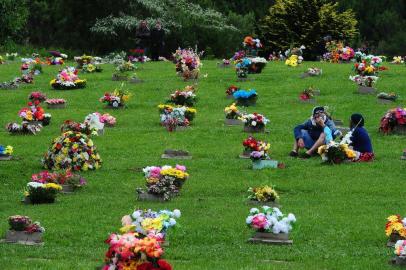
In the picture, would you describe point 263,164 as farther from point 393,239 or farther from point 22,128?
point 22,128

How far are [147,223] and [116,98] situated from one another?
2204 cm

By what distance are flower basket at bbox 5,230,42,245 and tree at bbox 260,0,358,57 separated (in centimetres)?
3840

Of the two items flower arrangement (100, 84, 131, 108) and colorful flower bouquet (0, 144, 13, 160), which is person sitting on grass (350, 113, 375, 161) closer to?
colorful flower bouquet (0, 144, 13, 160)

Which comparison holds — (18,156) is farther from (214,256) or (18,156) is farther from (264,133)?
(214,256)

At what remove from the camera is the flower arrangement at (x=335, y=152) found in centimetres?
2519

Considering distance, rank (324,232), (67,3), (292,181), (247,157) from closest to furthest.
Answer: (324,232), (292,181), (247,157), (67,3)

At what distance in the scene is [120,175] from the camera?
24.3 meters

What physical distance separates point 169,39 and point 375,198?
43.2 meters

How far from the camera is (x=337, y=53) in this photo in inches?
1863

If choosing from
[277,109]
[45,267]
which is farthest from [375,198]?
[277,109]

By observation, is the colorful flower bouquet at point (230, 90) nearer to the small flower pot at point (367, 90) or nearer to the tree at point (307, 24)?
the small flower pot at point (367, 90)

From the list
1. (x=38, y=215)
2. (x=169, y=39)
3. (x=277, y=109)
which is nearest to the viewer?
(x=38, y=215)

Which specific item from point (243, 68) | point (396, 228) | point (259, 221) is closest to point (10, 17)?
point (259, 221)

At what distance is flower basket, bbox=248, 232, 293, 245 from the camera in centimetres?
1650
